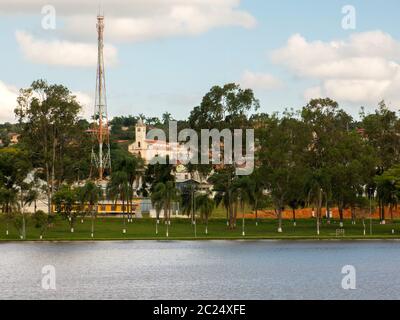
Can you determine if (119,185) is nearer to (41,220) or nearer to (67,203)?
(67,203)

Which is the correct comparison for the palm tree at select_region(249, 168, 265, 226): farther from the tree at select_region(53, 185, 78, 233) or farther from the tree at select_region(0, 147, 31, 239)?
the tree at select_region(0, 147, 31, 239)

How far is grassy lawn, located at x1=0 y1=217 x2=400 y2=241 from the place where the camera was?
442 feet

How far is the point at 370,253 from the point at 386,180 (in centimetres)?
2788

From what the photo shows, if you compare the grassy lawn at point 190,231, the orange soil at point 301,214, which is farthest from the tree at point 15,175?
the orange soil at point 301,214

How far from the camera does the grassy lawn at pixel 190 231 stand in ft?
442

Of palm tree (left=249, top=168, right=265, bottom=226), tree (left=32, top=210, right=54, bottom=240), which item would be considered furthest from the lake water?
palm tree (left=249, top=168, right=265, bottom=226)

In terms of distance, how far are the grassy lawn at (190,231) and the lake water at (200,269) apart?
4.41 m

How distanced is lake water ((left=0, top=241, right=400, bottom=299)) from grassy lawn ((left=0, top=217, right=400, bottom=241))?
4414 millimetres

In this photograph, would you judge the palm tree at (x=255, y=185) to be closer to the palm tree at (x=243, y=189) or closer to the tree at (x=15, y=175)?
the palm tree at (x=243, y=189)

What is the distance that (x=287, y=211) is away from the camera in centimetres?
17450

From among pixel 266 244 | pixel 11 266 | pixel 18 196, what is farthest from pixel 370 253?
pixel 18 196

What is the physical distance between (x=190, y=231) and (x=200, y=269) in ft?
130
